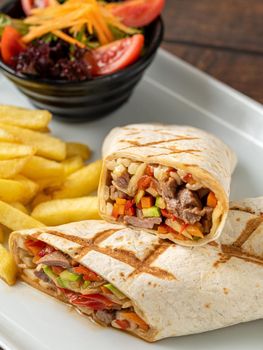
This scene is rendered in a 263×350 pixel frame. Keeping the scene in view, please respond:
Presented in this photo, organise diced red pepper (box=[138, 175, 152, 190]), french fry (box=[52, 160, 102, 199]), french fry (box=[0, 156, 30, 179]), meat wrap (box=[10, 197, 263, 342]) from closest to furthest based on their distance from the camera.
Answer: meat wrap (box=[10, 197, 263, 342]), diced red pepper (box=[138, 175, 152, 190]), french fry (box=[0, 156, 30, 179]), french fry (box=[52, 160, 102, 199])

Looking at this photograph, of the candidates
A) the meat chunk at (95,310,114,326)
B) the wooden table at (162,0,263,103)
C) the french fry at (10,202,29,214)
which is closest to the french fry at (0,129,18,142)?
the french fry at (10,202,29,214)

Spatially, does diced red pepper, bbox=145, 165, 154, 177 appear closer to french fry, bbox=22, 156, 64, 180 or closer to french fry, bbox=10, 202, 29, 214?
french fry, bbox=22, 156, 64, 180

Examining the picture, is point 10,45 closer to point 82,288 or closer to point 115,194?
point 115,194

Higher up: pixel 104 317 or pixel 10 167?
pixel 10 167

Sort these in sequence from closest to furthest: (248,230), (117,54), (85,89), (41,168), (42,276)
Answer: (248,230) < (42,276) < (41,168) < (85,89) < (117,54)

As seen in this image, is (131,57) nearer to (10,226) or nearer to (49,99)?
(49,99)

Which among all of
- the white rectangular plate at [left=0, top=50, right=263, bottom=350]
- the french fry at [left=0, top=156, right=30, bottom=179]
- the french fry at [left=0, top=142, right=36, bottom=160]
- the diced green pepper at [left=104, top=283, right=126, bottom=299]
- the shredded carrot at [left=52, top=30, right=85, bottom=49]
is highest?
the shredded carrot at [left=52, top=30, right=85, bottom=49]

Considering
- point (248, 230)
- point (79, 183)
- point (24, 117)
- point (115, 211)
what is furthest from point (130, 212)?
point (24, 117)
